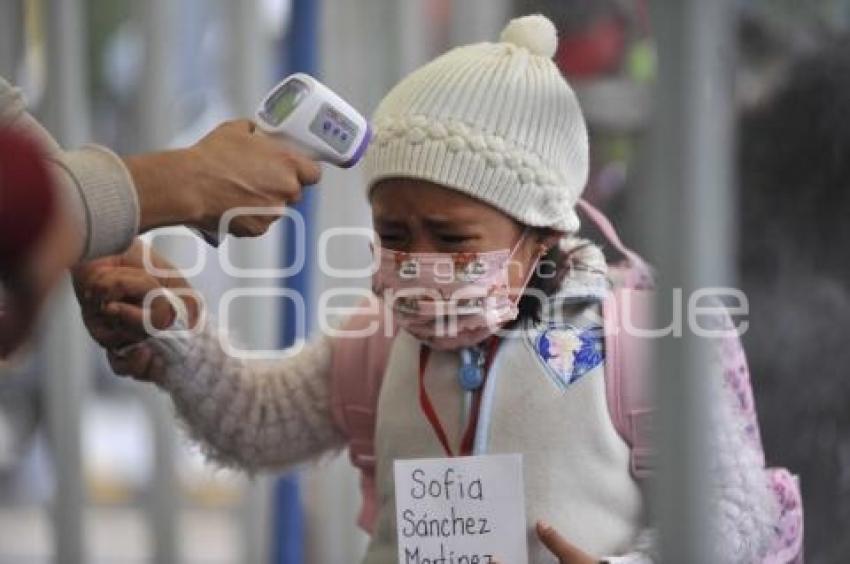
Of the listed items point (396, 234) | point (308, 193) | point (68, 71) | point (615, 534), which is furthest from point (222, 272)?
point (615, 534)

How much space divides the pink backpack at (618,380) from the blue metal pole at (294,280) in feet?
2.31

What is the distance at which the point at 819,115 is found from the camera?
186cm

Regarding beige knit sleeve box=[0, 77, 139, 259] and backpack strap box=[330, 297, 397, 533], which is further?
backpack strap box=[330, 297, 397, 533]

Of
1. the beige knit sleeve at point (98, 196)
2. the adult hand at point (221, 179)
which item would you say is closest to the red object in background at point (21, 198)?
the beige knit sleeve at point (98, 196)

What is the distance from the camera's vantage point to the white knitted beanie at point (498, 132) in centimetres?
154

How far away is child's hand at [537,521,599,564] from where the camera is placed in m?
1.54

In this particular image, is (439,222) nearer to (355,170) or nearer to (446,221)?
(446,221)

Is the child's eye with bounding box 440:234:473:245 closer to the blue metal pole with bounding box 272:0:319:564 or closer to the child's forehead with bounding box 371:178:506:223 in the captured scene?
the child's forehead with bounding box 371:178:506:223

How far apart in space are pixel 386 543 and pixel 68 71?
105cm

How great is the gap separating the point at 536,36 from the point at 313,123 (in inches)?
11.2

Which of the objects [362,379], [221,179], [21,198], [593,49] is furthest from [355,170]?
[21,198]

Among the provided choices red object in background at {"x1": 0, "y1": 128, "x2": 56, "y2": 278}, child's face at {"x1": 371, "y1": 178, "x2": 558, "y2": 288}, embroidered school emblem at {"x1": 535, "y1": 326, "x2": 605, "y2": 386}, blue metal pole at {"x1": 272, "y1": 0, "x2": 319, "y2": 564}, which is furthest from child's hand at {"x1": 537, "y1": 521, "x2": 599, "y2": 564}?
blue metal pole at {"x1": 272, "y1": 0, "x2": 319, "y2": 564}

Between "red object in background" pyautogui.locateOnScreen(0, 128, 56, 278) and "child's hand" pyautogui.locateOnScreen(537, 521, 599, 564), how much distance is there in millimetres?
696

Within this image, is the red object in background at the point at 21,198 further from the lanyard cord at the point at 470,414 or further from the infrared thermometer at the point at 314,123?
Answer: the lanyard cord at the point at 470,414
